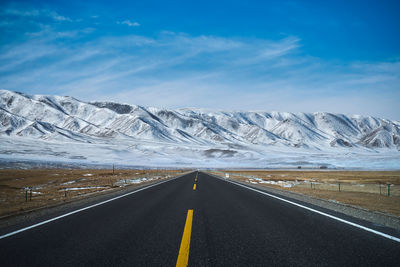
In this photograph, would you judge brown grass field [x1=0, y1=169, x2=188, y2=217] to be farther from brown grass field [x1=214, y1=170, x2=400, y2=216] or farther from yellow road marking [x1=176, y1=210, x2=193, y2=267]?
brown grass field [x1=214, y1=170, x2=400, y2=216]

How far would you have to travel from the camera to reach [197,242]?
5.77 metres

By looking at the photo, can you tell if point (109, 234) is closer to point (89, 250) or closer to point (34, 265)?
point (89, 250)

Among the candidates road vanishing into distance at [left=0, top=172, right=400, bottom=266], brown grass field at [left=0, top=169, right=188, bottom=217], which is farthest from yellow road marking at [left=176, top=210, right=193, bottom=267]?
brown grass field at [left=0, top=169, right=188, bottom=217]

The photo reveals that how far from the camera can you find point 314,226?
7262mm

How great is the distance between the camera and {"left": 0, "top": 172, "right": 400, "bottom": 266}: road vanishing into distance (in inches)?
186

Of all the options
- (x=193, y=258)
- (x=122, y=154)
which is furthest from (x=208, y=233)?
(x=122, y=154)

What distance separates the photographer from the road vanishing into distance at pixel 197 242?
4723 mm

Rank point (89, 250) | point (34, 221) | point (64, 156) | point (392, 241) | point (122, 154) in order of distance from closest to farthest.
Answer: point (89, 250) < point (392, 241) < point (34, 221) < point (64, 156) < point (122, 154)

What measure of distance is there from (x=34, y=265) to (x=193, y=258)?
2.74m

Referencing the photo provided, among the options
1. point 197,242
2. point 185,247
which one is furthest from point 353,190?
point 185,247

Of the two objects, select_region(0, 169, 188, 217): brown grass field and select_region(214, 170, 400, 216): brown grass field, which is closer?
select_region(214, 170, 400, 216): brown grass field

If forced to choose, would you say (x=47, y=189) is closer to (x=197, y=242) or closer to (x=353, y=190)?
(x=197, y=242)

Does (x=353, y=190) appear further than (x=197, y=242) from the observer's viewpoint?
Yes

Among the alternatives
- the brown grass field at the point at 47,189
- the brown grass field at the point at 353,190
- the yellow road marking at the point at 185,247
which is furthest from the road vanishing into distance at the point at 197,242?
the brown grass field at the point at 353,190
